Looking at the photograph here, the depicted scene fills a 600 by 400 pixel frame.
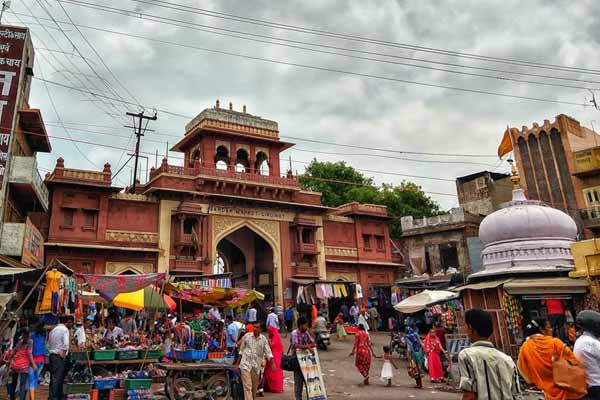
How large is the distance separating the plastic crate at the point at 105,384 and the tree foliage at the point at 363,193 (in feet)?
100

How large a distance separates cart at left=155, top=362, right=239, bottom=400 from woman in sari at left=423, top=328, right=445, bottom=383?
5065 millimetres

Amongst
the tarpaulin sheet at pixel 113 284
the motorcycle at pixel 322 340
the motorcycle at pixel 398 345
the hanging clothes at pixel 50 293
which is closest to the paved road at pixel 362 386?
the motorcycle at pixel 398 345

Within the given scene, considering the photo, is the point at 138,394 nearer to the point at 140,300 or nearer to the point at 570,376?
the point at 140,300

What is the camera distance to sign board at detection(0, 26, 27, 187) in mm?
14930

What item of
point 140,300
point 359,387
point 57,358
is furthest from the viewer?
point 359,387

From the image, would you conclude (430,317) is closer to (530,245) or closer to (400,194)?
(530,245)

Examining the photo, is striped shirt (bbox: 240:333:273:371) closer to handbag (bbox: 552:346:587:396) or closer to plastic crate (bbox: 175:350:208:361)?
plastic crate (bbox: 175:350:208:361)

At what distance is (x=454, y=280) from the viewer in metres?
21.1

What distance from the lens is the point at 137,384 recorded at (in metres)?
8.09

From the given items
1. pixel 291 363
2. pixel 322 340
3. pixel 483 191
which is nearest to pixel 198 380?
pixel 291 363

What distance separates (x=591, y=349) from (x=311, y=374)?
13.6ft

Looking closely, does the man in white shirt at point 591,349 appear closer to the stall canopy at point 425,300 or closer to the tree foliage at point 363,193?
the stall canopy at point 425,300

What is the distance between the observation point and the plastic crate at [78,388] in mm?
7680

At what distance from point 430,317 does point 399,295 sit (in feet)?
19.9
